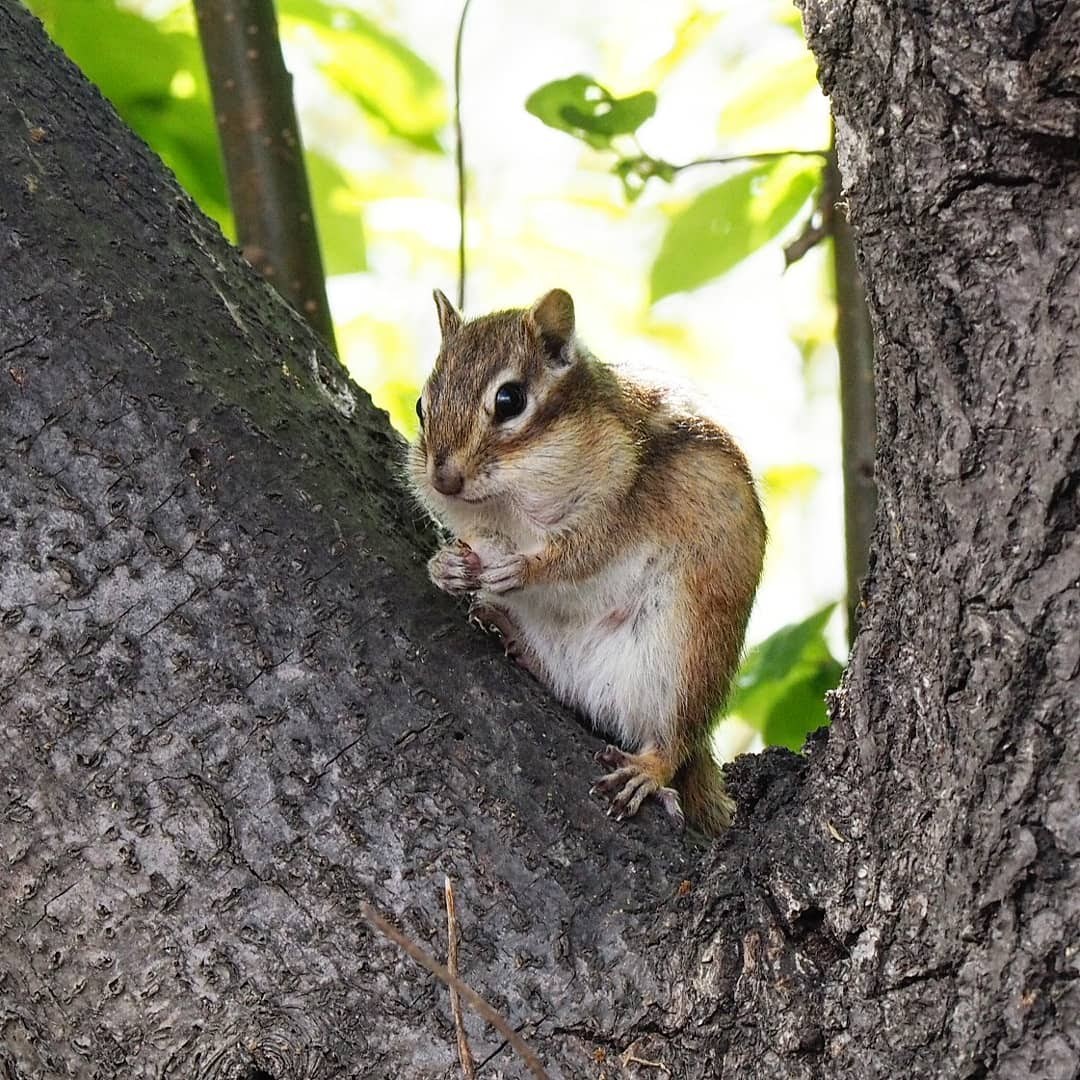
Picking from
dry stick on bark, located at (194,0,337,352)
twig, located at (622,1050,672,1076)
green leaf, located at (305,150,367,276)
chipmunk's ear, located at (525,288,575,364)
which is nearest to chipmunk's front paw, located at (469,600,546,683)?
chipmunk's ear, located at (525,288,575,364)

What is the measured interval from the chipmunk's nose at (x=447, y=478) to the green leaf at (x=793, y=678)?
68cm

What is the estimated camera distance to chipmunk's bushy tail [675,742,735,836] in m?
2.68

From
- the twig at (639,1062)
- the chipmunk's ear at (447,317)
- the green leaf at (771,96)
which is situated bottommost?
the twig at (639,1062)

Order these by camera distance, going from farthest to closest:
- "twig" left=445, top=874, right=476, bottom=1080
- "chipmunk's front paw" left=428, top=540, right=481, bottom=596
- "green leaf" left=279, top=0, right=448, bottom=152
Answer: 1. "green leaf" left=279, top=0, right=448, bottom=152
2. "chipmunk's front paw" left=428, top=540, right=481, bottom=596
3. "twig" left=445, top=874, right=476, bottom=1080

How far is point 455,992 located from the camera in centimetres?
172

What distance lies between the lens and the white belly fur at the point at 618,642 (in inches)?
104

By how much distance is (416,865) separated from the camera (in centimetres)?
184

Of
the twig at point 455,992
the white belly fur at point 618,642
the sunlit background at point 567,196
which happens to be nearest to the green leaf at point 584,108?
the sunlit background at point 567,196

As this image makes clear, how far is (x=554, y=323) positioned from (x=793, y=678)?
0.88m

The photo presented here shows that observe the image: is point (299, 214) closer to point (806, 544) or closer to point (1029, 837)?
point (1029, 837)

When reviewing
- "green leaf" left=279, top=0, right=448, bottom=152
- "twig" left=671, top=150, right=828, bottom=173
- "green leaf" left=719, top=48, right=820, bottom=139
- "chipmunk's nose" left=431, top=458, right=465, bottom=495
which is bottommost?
"chipmunk's nose" left=431, top=458, right=465, bottom=495

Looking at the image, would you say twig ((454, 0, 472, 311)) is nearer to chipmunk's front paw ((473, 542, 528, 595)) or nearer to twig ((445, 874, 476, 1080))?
chipmunk's front paw ((473, 542, 528, 595))

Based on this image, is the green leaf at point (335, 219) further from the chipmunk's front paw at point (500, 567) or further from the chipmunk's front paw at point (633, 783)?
the chipmunk's front paw at point (633, 783)

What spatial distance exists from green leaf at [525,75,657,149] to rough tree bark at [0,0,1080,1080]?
2.81 ft
